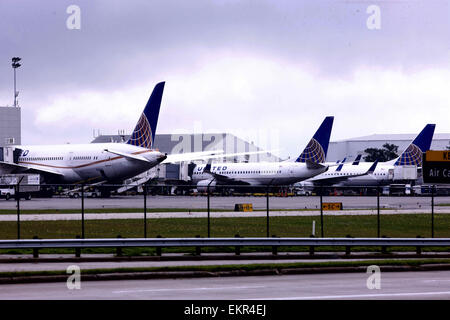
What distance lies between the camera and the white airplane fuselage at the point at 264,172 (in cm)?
8200

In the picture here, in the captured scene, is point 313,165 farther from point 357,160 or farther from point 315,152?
point 357,160

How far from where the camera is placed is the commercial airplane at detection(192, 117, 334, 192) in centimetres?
8164

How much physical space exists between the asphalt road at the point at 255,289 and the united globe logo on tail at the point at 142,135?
5076 cm

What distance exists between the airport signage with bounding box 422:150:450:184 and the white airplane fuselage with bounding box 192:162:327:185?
184ft

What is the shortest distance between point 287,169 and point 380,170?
15241 millimetres

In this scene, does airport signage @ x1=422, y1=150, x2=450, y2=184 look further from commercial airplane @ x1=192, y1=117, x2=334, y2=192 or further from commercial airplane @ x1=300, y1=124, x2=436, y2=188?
commercial airplane @ x1=300, y1=124, x2=436, y2=188

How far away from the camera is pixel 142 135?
6906cm

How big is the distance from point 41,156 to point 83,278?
5718cm

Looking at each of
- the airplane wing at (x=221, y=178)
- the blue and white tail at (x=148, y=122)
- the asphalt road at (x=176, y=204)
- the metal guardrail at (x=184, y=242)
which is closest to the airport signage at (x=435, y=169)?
the metal guardrail at (x=184, y=242)

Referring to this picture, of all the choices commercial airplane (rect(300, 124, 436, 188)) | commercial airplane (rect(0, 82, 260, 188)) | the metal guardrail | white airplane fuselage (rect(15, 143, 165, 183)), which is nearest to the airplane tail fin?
commercial airplane (rect(300, 124, 436, 188))

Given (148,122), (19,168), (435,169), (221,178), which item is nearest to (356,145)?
(221,178)
